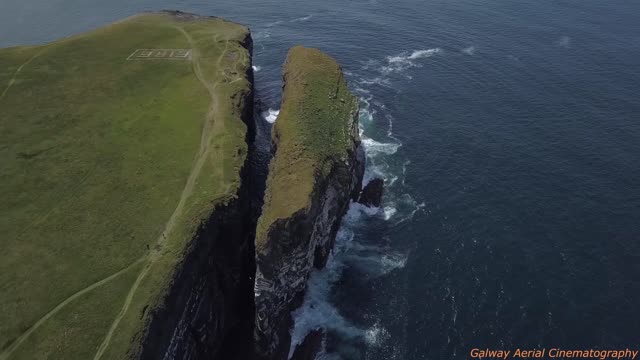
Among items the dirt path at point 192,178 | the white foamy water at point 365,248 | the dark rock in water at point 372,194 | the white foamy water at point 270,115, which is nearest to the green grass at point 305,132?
the dirt path at point 192,178

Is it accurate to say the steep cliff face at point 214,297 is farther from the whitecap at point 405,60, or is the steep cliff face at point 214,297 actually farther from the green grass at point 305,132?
the whitecap at point 405,60

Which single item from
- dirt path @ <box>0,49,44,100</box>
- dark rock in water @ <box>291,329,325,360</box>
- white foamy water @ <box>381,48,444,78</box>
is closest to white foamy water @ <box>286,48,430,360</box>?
dark rock in water @ <box>291,329,325,360</box>

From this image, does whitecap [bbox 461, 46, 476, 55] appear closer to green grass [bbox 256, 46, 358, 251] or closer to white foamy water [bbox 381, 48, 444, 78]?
white foamy water [bbox 381, 48, 444, 78]

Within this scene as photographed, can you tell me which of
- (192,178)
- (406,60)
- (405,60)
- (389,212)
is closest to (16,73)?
(192,178)

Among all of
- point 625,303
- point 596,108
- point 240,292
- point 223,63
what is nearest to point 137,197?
point 240,292

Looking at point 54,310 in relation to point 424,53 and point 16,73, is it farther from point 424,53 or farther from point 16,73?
point 424,53

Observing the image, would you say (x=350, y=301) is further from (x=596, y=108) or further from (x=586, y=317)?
(x=596, y=108)

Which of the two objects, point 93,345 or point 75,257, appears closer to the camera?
point 93,345
